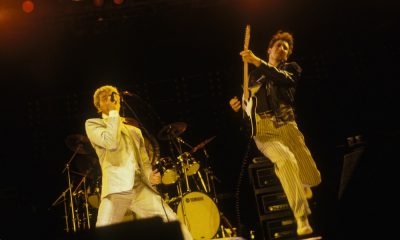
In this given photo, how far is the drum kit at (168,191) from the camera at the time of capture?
278 inches

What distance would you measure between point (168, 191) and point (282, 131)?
3533 mm

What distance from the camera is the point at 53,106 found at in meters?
8.34

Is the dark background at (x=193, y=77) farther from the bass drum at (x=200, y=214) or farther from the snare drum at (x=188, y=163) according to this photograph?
the snare drum at (x=188, y=163)

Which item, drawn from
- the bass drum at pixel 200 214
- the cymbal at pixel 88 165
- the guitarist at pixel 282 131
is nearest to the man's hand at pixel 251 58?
the guitarist at pixel 282 131

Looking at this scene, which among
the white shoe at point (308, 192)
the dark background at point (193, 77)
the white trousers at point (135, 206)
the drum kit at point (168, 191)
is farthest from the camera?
the dark background at point (193, 77)

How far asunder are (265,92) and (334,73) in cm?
362

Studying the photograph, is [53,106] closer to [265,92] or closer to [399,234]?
[265,92]

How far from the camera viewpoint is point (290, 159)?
183 inches

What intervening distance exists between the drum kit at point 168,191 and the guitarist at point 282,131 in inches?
86.6

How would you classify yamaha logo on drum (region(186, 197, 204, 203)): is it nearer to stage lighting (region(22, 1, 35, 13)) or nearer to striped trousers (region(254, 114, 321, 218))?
striped trousers (region(254, 114, 321, 218))

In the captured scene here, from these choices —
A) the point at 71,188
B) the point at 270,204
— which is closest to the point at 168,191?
the point at 71,188

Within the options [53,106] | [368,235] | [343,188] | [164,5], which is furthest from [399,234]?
[53,106]

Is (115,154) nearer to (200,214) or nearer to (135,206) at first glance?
(135,206)

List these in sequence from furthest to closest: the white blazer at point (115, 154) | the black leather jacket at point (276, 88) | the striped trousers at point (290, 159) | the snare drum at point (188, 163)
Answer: the snare drum at point (188, 163) → the black leather jacket at point (276, 88) → the striped trousers at point (290, 159) → the white blazer at point (115, 154)
